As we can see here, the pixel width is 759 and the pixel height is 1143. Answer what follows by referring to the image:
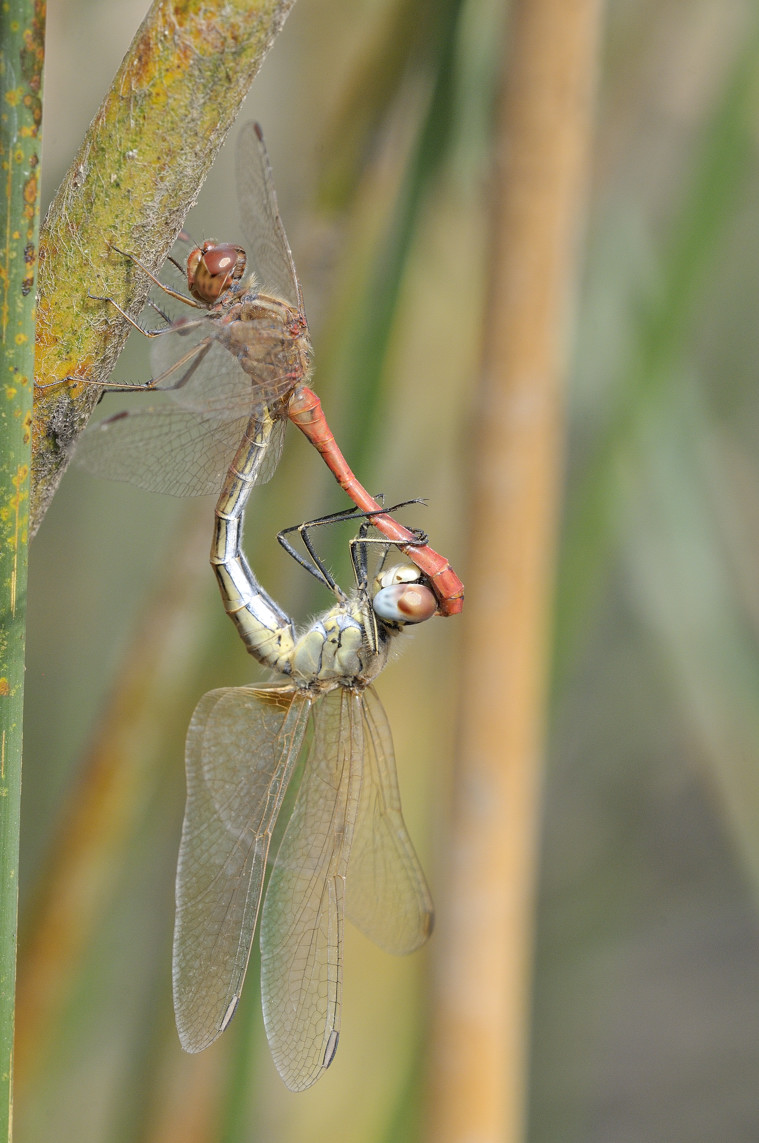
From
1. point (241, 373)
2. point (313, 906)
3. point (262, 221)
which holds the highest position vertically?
point (262, 221)

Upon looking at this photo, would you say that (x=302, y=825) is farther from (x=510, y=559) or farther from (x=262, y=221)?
(x=262, y=221)

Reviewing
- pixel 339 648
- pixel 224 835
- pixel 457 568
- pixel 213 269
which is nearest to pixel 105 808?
pixel 224 835

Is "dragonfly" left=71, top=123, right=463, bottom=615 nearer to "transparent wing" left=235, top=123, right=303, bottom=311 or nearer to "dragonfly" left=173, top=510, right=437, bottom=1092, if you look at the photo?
"transparent wing" left=235, top=123, right=303, bottom=311

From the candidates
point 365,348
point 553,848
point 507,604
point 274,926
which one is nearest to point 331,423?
point 365,348

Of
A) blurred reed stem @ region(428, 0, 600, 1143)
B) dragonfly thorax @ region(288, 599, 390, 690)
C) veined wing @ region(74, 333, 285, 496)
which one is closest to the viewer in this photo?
veined wing @ region(74, 333, 285, 496)

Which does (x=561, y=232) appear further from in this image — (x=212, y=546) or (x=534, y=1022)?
(x=534, y=1022)

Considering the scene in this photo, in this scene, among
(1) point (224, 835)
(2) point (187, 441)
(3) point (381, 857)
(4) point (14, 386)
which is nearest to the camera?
(4) point (14, 386)

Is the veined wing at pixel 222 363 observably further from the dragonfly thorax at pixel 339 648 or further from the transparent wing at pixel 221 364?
the dragonfly thorax at pixel 339 648

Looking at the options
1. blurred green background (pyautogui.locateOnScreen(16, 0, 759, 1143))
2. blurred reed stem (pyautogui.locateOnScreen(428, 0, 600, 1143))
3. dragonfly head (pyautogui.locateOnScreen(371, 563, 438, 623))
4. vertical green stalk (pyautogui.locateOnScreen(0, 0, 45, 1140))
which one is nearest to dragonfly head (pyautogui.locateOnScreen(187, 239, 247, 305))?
blurred green background (pyautogui.locateOnScreen(16, 0, 759, 1143))
